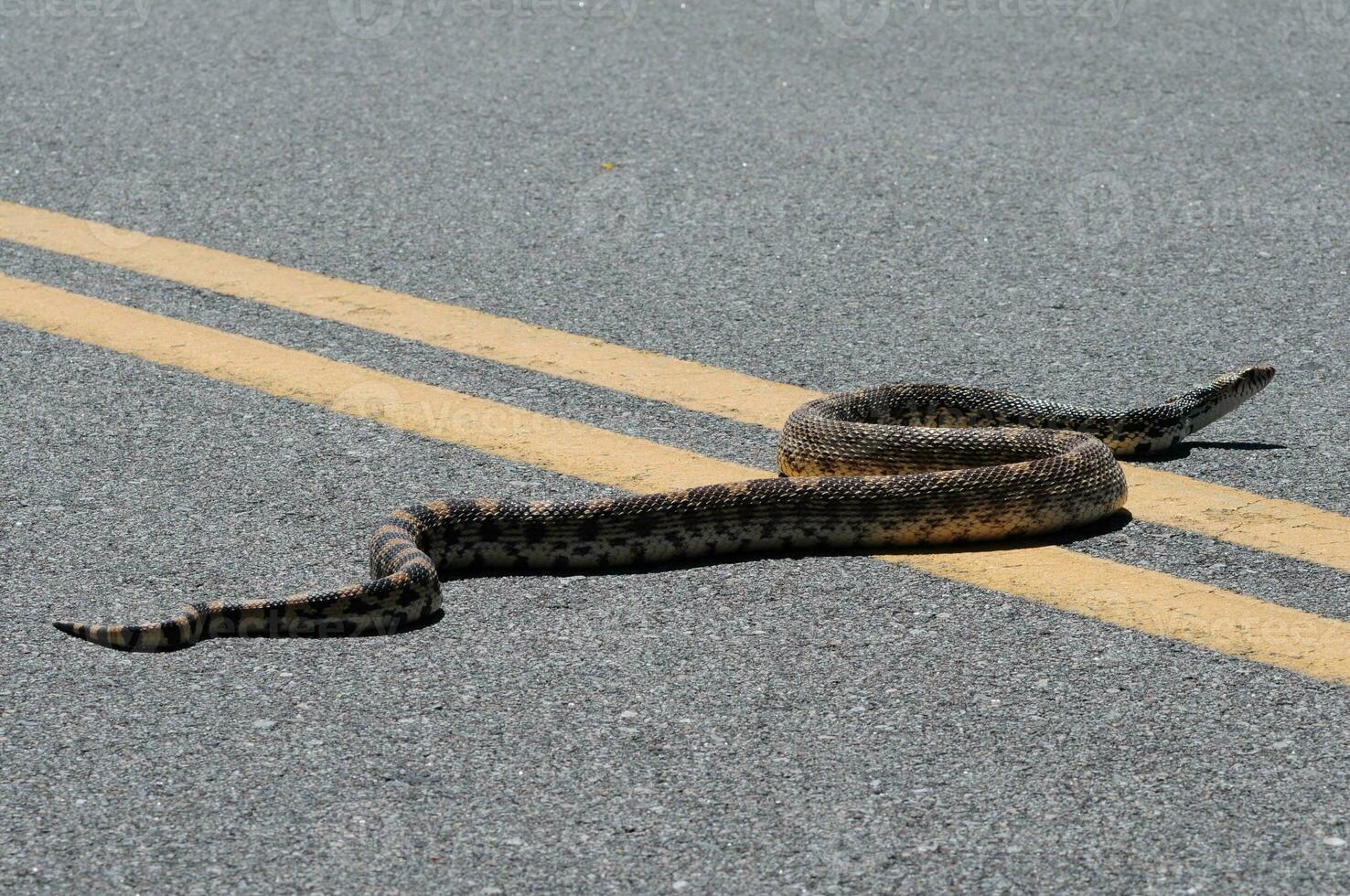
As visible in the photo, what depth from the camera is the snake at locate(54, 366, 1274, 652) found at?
4.88 metres

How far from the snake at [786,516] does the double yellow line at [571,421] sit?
0.42ft

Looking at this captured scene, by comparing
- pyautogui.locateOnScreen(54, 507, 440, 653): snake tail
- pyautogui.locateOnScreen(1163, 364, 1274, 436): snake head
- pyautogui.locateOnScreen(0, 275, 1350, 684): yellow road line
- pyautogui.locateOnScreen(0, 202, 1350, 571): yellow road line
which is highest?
pyautogui.locateOnScreen(1163, 364, 1274, 436): snake head

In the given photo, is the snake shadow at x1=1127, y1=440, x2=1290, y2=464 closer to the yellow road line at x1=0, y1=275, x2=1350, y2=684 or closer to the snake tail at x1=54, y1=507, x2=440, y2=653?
the yellow road line at x1=0, y1=275, x2=1350, y2=684

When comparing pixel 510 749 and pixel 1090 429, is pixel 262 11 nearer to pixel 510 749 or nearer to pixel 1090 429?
pixel 1090 429

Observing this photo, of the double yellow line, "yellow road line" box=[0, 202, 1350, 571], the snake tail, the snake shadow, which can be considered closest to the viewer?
the snake tail

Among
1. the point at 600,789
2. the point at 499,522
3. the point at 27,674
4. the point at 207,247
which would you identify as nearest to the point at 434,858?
the point at 600,789

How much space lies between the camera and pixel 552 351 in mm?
6719

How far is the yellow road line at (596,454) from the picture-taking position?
4.71 metres

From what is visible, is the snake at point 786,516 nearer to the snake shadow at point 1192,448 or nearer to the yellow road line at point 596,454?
the yellow road line at point 596,454

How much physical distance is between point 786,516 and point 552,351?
168cm

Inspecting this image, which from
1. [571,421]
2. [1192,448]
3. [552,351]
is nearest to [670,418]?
[571,421]

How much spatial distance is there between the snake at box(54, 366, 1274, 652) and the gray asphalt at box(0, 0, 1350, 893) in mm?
126

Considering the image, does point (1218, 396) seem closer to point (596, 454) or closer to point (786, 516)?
point (786, 516)

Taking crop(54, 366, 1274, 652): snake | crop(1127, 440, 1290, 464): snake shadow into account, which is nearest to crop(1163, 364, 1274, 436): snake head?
crop(1127, 440, 1290, 464): snake shadow
